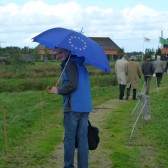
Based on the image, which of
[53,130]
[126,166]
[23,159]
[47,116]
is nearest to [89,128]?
[126,166]

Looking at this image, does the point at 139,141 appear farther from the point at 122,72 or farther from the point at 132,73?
the point at 122,72

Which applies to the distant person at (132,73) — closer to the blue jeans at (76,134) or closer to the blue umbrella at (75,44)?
the blue umbrella at (75,44)

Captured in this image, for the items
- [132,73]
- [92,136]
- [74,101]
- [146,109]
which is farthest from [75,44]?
[132,73]

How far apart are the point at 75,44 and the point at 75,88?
0.62 meters

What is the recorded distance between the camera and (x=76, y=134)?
6430mm

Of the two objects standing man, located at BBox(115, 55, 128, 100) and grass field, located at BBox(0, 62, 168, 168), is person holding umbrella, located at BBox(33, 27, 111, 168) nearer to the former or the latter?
grass field, located at BBox(0, 62, 168, 168)

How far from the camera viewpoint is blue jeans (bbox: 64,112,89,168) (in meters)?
6.31

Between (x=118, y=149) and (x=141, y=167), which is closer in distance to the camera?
(x=141, y=167)

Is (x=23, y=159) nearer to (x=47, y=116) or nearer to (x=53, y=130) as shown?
(x=53, y=130)

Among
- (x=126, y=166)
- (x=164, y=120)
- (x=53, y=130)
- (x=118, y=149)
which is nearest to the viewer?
(x=126, y=166)

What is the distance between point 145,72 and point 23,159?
12636 millimetres

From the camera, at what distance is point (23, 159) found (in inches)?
304

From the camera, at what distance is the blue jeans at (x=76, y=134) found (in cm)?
631

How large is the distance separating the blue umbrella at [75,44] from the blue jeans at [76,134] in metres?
0.78
